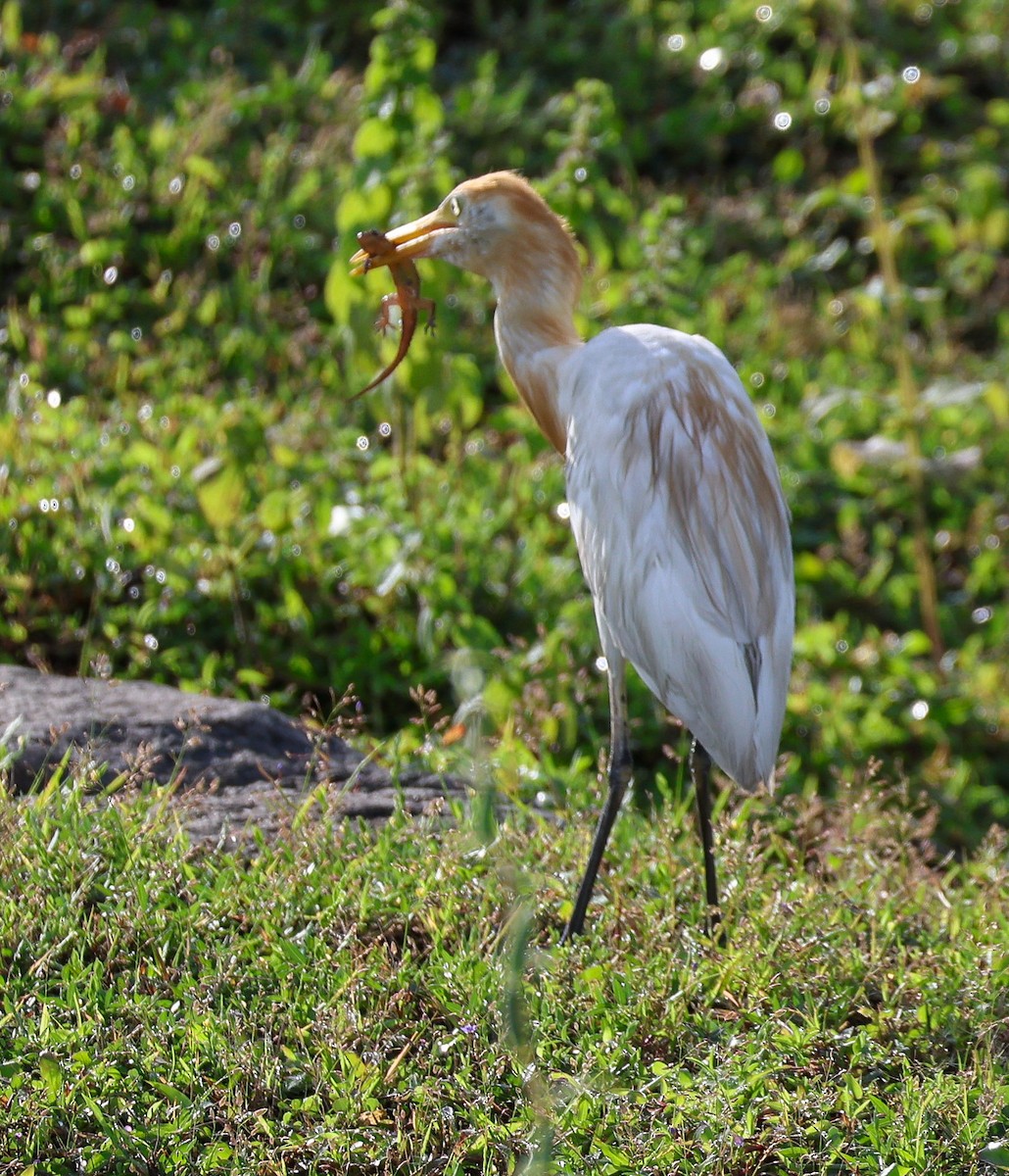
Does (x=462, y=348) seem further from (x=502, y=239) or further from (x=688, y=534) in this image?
(x=688, y=534)

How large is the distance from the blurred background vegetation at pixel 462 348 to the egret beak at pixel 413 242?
0.84m

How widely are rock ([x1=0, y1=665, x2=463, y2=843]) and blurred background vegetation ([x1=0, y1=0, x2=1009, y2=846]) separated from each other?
0.14 m

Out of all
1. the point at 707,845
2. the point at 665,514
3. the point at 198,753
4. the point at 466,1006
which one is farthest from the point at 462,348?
the point at 466,1006

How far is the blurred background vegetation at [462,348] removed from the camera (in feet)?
12.4

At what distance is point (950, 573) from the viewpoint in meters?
4.81

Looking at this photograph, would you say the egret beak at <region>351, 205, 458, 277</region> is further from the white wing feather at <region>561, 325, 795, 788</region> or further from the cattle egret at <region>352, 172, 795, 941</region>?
the white wing feather at <region>561, 325, 795, 788</region>

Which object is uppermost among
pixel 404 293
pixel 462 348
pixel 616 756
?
pixel 404 293

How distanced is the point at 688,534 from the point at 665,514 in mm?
57

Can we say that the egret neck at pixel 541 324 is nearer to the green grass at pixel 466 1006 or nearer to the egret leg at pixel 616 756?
the egret leg at pixel 616 756

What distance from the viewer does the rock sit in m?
2.83

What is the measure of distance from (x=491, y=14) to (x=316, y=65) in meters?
1.35

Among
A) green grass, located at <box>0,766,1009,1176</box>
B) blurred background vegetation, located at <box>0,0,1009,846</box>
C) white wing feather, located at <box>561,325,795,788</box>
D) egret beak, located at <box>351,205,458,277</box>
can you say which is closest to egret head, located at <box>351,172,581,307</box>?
egret beak, located at <box>351,205,458,277</box>

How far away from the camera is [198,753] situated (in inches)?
122

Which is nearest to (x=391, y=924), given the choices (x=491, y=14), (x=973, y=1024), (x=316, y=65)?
(x=973, y=1024)
